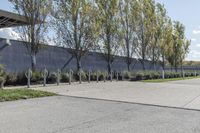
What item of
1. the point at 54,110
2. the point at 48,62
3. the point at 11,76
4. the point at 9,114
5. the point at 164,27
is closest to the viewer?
the point at 9,114

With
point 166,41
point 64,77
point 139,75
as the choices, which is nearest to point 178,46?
point 166,41

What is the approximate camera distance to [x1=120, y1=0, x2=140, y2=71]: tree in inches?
1384

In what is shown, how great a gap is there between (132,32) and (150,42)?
18.0ft

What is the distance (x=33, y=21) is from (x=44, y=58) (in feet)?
11.9

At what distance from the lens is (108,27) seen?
1252 inches

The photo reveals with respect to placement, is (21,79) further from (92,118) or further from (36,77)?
(92,118)

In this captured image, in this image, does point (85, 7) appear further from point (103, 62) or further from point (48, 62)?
point (103, 62)

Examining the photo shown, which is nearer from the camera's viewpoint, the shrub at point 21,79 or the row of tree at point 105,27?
the shrub at point 21,79

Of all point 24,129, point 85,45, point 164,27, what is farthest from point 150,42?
point 24,129

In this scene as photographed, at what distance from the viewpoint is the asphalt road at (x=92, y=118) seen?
22.3 feet

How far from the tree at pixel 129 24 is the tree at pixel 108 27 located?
2.02m

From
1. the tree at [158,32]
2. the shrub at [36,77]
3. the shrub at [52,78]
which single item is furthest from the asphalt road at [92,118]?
the tree at [158,32]

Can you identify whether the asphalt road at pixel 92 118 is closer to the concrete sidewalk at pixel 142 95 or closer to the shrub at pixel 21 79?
the concrete sidewalk at pixel 142 95

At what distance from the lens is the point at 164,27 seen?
45.4m
